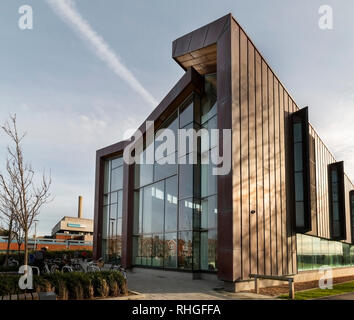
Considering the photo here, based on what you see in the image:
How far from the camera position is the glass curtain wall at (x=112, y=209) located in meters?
28.7

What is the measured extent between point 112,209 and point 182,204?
1208cm

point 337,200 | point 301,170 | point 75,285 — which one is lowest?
point 75,285

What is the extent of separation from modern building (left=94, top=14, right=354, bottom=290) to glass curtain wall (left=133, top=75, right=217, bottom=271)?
56 millimetres

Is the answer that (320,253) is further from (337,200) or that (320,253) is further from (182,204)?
(182,204)

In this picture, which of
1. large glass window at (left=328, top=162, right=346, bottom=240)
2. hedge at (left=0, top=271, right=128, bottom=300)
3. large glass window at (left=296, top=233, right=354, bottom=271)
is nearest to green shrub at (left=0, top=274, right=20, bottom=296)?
hedge at (left=0, top=271, right=128, bottom=300)

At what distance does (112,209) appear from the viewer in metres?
30.2

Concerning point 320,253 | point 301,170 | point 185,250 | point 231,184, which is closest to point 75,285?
point 231,184

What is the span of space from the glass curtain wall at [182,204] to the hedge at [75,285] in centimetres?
689

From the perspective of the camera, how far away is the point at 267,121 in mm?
18297

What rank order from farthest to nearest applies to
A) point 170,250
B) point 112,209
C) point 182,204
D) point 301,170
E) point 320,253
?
point 112,209, point 320,253, point 301,170, point 170,250, point 182,204

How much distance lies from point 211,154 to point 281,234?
18.4 ft

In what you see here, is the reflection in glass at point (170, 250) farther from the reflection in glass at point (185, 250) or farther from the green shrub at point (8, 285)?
the green shrub at point (8, 285)

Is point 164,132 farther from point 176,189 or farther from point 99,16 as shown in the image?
point 99,16

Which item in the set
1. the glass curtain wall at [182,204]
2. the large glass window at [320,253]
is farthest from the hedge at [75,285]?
the large glass window at [320,253]
